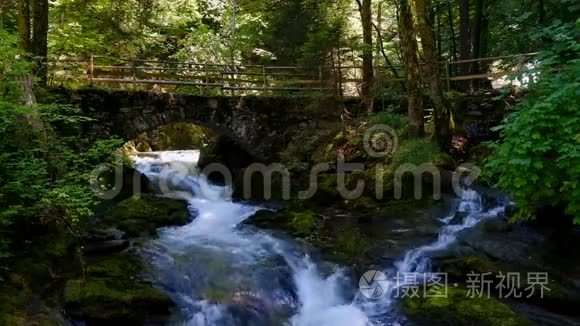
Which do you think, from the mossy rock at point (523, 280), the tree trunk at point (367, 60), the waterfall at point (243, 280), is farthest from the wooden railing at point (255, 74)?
the mossy rock at point (523, 280)

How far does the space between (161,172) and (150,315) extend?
31.1ft

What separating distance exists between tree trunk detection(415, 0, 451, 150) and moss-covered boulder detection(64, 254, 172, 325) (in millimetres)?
7367

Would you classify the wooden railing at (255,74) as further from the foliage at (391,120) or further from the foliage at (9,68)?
the foliage at (9,68)

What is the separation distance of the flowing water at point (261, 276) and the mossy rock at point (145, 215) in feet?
1.17

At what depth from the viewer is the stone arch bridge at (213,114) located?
1235 cm

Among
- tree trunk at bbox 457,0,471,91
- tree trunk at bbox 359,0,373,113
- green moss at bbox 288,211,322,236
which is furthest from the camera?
tree trunk at bbox 457,0,471,91

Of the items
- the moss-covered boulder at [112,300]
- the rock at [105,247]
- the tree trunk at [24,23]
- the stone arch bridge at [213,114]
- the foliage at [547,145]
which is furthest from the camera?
the stone arch bridge at [213,114]

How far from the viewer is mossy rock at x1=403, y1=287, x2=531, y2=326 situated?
235 inches

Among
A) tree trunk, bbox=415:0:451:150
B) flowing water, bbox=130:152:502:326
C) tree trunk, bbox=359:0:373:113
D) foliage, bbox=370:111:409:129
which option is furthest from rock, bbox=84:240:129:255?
tree trunk, bbox=359:0:373:113

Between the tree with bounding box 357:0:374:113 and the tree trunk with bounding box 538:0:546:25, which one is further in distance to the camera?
the tree with bounding box 357:0:374:113

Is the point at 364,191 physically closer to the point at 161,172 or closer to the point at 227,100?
the point at 227,100

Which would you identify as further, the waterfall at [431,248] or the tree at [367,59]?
the tree at [367,59]

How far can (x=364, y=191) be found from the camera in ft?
36.5

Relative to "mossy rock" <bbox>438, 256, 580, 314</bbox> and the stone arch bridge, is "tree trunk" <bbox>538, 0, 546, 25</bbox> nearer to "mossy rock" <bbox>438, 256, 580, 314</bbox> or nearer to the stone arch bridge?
the stone arch bridge
